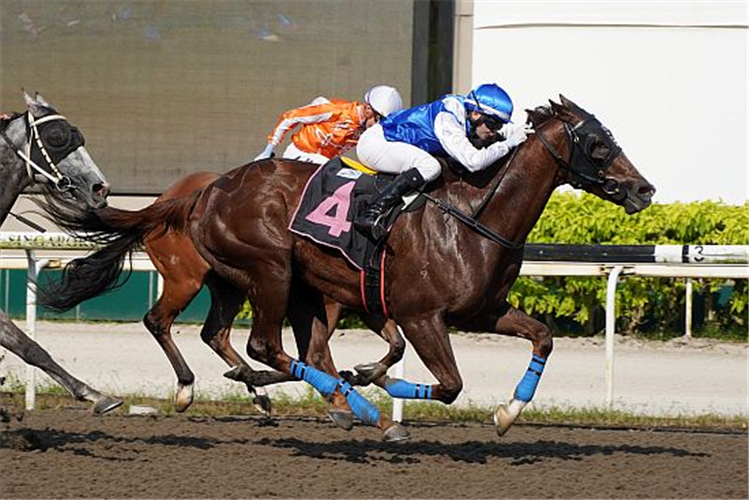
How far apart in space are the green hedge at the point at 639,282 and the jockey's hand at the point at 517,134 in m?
4.80

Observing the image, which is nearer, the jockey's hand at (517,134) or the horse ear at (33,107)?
the jockey's hand at (517,134)

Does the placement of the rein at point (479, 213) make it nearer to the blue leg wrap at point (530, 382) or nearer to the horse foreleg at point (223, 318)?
the blue leg wrap at point (530, 382)

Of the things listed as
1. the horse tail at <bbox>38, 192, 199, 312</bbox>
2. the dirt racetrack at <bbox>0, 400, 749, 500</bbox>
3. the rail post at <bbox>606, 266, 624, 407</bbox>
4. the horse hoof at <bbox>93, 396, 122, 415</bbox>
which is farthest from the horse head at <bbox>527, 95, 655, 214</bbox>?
the horse hoof at <bbox>93, 396, 122, 415</bbox>

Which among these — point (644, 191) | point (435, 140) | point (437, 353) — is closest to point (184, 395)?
point (437, 353)

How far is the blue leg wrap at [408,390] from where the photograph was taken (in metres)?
5.96

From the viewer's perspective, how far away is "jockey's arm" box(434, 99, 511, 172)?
232 inches

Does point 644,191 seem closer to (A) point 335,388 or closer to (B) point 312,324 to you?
(A) point 335,388

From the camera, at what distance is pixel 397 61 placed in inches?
481

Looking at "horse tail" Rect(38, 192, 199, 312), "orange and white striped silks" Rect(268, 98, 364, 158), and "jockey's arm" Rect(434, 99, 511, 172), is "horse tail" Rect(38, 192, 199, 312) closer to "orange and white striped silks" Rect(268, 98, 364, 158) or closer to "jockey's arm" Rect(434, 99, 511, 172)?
"orange and white striped silks" Rect(268, 98, 364, 158)

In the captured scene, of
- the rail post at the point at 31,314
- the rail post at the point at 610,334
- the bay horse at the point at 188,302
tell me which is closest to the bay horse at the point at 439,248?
the bay horse at the point at 188,302

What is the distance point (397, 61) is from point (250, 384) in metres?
5.96

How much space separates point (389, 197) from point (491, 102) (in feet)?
1.89

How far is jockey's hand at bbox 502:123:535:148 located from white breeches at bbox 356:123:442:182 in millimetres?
306

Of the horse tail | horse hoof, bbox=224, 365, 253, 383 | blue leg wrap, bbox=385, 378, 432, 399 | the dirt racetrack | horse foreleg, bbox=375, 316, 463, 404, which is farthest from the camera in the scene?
the horse tail
